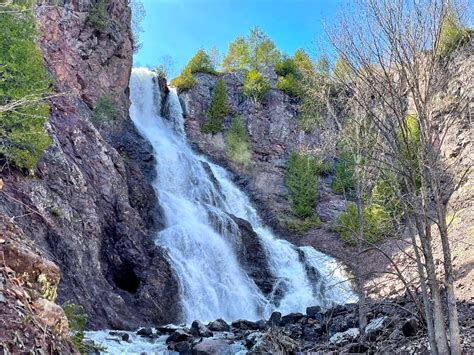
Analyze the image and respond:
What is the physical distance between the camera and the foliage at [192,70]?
1578 inches

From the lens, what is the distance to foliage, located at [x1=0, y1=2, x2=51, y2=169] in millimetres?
13672

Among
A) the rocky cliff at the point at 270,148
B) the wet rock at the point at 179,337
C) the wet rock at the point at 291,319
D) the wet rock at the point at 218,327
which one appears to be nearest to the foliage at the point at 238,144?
the rocky cliff at the point at 270,148

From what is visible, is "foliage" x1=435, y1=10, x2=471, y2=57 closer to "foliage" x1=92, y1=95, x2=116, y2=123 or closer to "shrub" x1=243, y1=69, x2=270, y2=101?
"foliage" x1=92, y1=95, x2=116, y2=123

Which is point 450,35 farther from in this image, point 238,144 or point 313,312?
point 238,144

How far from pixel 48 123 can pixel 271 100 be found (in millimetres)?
25668

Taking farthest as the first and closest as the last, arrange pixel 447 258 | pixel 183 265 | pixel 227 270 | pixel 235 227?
pixel 235 227
pixel 227 270
pixel 183 265
pixel 447 258

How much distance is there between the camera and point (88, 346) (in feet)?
31.5

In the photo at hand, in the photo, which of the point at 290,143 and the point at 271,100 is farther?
the point at 271,100

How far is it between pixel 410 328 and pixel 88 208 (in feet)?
38.8

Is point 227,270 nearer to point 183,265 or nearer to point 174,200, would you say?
point 183,265

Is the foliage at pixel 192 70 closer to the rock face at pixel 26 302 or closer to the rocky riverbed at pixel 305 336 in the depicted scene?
the rocky riverbed at pixel 305 336

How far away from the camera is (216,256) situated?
21.7 m

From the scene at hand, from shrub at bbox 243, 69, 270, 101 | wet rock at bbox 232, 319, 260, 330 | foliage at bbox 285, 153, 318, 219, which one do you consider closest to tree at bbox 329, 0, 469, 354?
wet rock at bbox 232, 319, 260, 330

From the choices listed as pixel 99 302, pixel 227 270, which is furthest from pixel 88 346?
pixel 227 270
